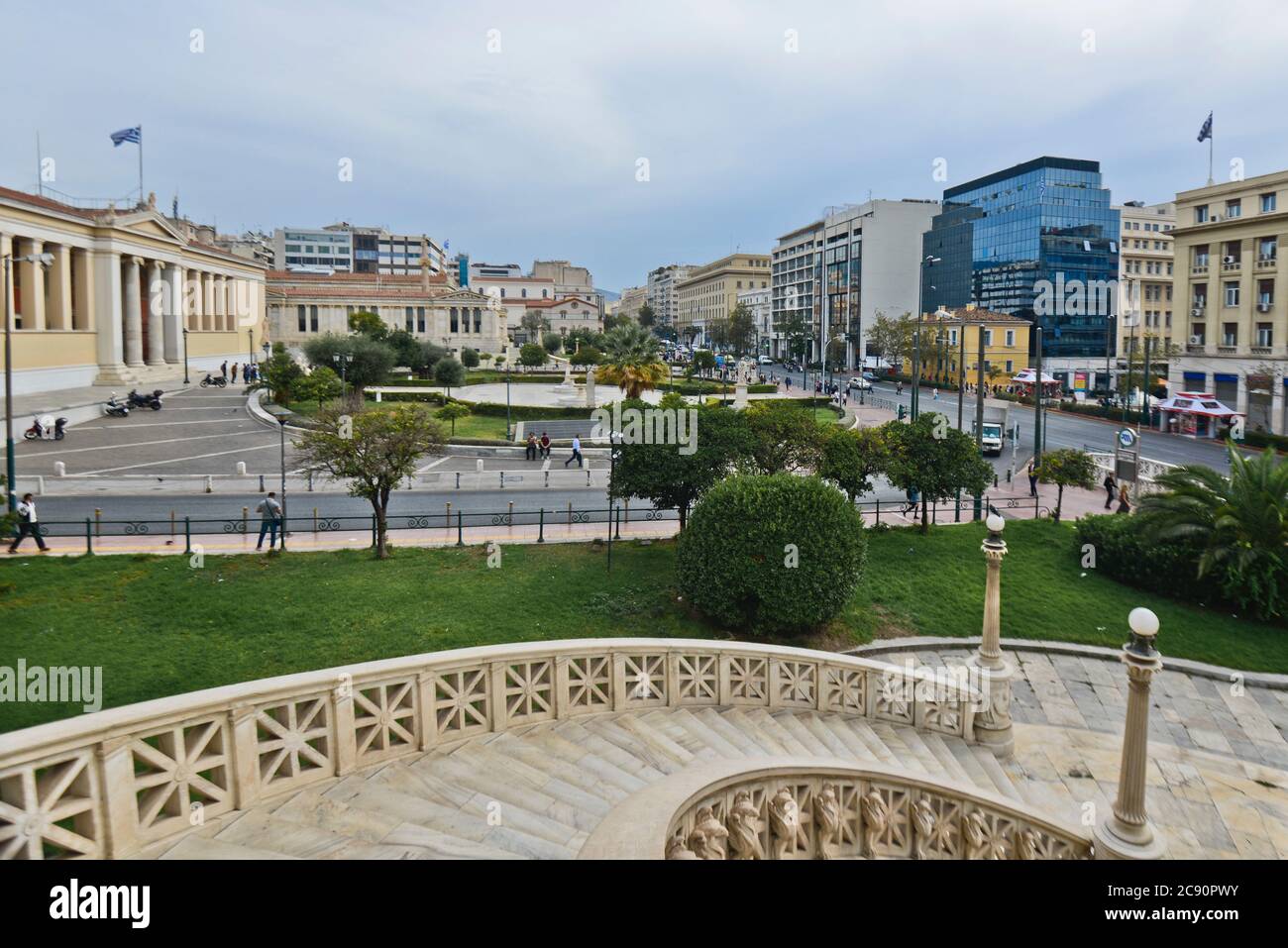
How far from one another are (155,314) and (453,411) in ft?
120

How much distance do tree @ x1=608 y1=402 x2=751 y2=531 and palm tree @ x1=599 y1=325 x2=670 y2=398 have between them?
68.1ft

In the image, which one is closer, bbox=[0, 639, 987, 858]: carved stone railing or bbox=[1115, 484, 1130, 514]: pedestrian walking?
bbox=[0, 639, 987, 858]: carved stone railing

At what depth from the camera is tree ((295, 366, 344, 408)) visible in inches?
1882

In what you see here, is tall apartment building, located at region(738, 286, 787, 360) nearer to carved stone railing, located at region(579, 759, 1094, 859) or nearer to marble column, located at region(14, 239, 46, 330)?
marble column, located at region(14, 239, 46, 330)

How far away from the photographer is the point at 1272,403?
4959cm

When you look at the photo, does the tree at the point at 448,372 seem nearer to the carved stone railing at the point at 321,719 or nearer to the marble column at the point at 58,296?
the marble column at the point at 58,296

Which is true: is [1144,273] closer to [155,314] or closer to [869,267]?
[869,267]

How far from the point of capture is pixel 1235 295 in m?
53.2

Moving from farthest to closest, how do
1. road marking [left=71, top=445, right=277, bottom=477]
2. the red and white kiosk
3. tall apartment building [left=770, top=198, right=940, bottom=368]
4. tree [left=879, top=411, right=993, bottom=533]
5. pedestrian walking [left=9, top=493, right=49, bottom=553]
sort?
tall apartment building [left=770, top=198, right=940, bottom=368] < the red and white kiosk < road marking [left=71, top=445, right=277, bottom=477] < tree [left=879, top=411, right=993, bottom=533] < pedestrian walking [left=9, top=493, right=49, bottom=553]

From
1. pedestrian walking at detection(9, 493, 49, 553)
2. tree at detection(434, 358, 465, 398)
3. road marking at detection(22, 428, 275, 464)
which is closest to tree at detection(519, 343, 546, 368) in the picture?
tree at detection(434, 358, 465, 398)

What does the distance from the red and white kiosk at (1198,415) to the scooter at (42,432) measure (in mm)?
60832

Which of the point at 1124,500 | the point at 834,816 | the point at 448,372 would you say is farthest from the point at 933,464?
the point at 448,372
